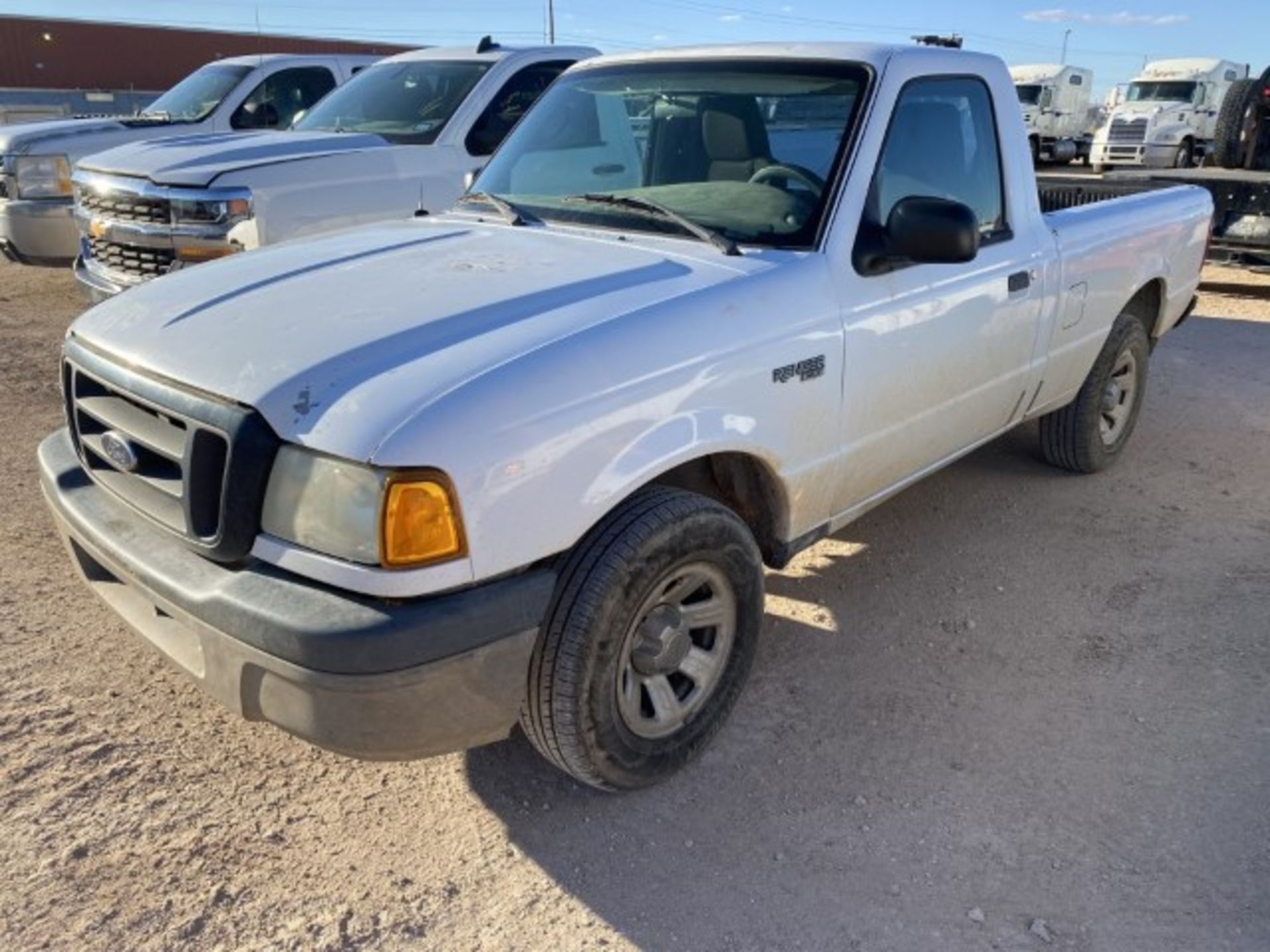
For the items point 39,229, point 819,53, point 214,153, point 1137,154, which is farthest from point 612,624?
point 1137,154

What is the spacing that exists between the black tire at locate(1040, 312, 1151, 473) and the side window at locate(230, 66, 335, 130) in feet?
22.8

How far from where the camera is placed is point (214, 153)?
6.33 metres

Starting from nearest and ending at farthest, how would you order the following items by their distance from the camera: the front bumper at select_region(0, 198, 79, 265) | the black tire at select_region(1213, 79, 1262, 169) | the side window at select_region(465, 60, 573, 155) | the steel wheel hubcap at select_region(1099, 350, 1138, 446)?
the steel wheel hubcap at select_region(1099, 350, 1138, 446) < the side window at select_region(465, 60, 573, 155) < the front bumper at select_region(0, 198, 79, 265) < the black tire at select_region(1213, 79, 1262, 169)

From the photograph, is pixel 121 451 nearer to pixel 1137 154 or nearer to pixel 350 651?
pixel 350 651

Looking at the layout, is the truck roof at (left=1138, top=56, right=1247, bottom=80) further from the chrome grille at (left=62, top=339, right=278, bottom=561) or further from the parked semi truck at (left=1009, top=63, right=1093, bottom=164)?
the chrome grille at (left=62, top=339, right=278, bottom=561)

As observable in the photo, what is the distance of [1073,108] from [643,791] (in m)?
33.9

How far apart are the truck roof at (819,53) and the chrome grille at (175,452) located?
225 cm

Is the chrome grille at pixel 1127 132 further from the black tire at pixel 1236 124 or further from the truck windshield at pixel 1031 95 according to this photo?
the black tire at pixel 1236 124

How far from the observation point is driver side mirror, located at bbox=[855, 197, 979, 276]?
3.01m

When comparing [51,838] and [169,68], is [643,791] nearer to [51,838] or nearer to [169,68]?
[51,838]

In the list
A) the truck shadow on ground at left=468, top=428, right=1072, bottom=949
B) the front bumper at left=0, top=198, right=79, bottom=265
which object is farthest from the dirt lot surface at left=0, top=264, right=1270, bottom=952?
the front bumper at left=0, top=198, right=79, bottom=265

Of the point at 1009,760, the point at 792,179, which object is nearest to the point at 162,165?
the point at 792,179

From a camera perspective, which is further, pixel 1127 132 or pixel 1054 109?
pixel 1054 109

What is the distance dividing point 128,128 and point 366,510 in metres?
8.15
